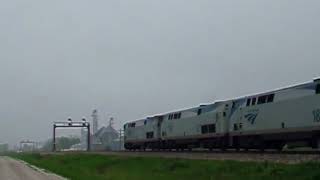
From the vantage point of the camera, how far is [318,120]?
30562 millimetres

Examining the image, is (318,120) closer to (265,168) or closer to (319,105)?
(319,105)

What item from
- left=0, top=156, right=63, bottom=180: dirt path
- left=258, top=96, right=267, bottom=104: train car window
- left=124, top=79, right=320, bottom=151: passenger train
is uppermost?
left=258, top=96, right=267, bottom=104: train car window

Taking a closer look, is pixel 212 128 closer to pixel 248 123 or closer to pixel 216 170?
pixel 248 123

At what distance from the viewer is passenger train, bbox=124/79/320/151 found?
32.1 metres

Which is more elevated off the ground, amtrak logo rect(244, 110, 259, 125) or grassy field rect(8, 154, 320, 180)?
amtrak logo rect(244, 110, 259, 125)

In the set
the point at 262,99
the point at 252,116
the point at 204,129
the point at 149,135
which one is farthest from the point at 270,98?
the point at 149,135

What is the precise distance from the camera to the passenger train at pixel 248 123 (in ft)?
105

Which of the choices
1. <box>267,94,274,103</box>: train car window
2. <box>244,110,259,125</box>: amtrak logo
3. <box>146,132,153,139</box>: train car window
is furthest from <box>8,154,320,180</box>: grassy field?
<box>146,132,153,139</box>: train car window

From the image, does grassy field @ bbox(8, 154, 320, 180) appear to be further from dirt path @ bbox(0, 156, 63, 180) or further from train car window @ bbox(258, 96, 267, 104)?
train car window @ bbox(258, 96, 267, 104)

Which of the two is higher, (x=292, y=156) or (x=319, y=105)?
(x=319, y=105)

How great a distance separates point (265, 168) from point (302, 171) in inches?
112

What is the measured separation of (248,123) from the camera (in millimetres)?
39719

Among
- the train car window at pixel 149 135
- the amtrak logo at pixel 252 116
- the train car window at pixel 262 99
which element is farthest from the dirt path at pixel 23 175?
the train car window at pixel 262 99

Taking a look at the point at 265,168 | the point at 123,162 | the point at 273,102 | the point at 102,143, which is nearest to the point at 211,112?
the point at 123,162
